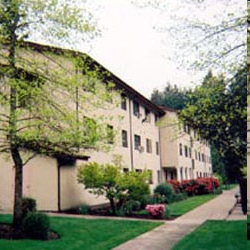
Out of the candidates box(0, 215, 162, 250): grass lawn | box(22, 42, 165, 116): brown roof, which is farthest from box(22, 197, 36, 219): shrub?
box(22, 42, 165, 116): brown roof

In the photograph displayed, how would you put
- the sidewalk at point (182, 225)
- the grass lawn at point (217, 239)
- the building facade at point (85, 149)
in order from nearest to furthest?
1. the grass lawn at point (217, 239)
2. the building facade at point (85, 149)
3. the sidewalk at point (182, 225)

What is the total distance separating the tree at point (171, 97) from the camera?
5.27 meters

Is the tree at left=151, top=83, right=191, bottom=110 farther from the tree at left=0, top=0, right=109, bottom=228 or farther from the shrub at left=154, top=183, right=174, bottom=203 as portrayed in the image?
the shrub at left=154, top=183, right=174, bottom=203

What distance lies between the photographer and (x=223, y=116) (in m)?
4.61

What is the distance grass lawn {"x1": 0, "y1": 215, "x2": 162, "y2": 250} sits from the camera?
18.0 ft

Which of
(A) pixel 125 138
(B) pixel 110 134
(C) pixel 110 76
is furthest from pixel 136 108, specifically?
(B) pixel 110 134

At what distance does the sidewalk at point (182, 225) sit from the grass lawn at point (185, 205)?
0.10 meters

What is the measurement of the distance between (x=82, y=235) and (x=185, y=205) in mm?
3461

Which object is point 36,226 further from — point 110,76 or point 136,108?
point 136,108

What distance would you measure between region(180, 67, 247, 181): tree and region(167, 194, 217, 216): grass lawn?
3.94 meters

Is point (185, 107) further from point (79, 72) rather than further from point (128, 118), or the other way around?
point (128, 118)

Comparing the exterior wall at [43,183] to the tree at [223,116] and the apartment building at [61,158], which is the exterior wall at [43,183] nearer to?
the apartment building at [61,158]

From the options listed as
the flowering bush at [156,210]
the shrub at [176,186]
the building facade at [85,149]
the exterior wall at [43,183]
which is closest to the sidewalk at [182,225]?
the flowering bush at [156,210]

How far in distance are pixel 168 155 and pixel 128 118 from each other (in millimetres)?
1759
